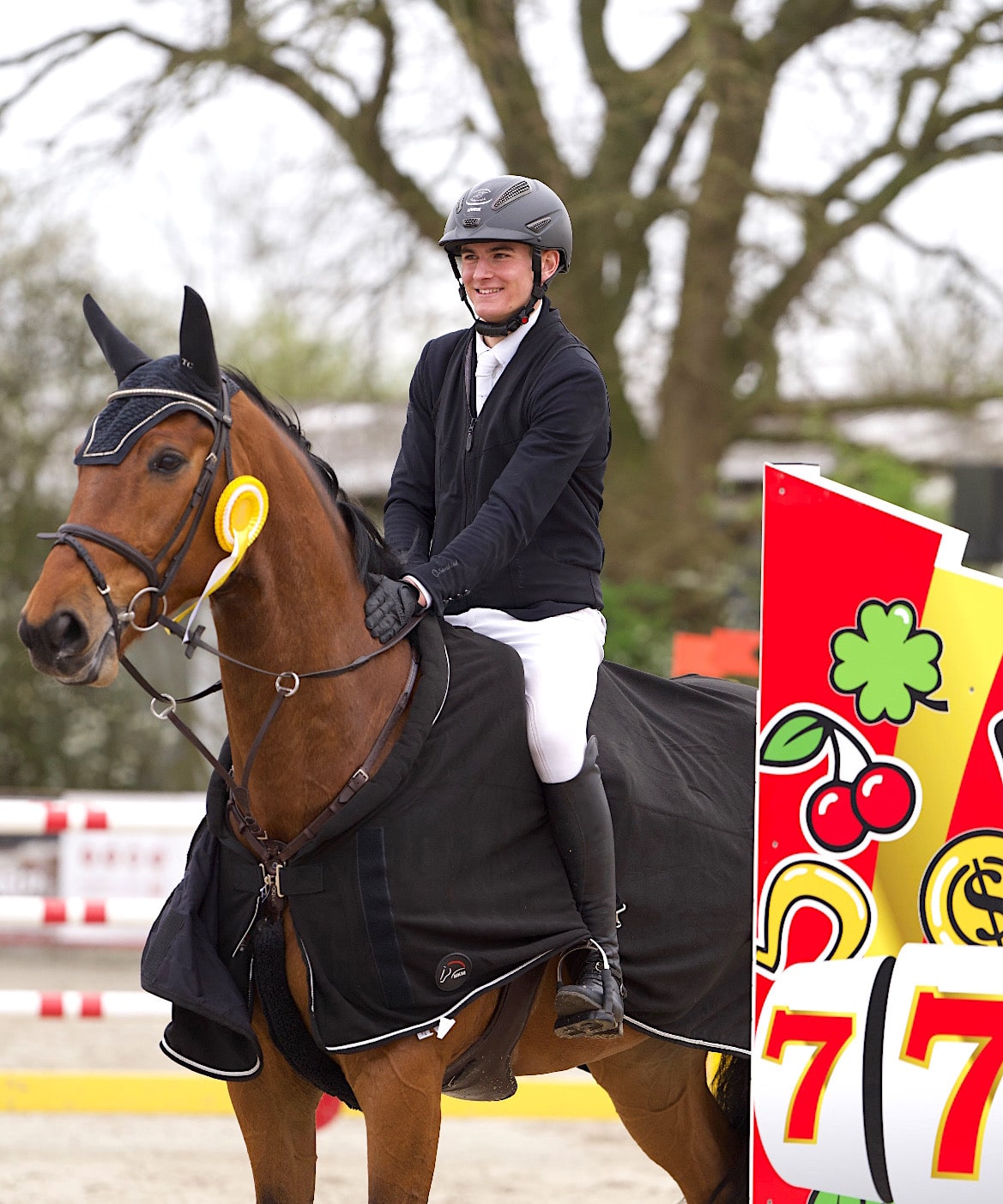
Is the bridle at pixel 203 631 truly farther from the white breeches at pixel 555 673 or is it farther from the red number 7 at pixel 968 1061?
the red number 7 at pixel 968 1061

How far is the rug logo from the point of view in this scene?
9.31 ft

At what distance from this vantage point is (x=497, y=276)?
3238 mm

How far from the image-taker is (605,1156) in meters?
5.67

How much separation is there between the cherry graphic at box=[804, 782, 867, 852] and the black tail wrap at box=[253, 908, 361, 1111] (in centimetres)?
106

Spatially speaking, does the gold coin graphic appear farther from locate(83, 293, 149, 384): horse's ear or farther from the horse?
locate(83, 293, 149, 384): horse's ear

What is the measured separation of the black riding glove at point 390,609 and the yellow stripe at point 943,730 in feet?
3.33

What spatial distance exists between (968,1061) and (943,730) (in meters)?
0.63

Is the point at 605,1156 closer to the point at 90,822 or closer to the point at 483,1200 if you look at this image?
the point at 483,1200

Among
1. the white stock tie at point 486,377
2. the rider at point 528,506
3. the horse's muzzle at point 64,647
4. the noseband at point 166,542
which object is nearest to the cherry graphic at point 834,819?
the rider at point 528,506

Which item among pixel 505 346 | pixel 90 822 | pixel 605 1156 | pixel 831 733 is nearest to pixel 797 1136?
pixel 831 733

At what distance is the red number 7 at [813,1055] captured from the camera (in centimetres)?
294

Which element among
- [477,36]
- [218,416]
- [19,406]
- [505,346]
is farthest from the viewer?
[19,406]

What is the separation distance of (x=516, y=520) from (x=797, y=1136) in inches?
51.7

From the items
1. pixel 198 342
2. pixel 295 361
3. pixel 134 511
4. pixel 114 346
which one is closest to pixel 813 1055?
pixel 134 511
